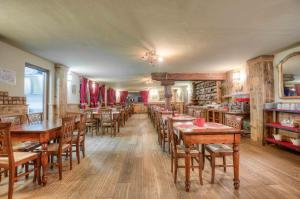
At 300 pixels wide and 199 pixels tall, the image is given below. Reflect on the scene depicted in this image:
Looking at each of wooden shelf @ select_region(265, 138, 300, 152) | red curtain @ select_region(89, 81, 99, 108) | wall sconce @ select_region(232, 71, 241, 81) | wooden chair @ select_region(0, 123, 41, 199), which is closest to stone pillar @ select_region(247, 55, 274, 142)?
wooden shelf @ select_region(265, 138, 300, 152)

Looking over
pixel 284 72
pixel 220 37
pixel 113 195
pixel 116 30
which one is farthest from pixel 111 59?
pixel 284 72

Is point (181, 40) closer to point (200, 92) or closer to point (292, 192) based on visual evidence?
point (292, 192)

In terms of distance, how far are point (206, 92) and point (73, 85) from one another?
22.7 ft

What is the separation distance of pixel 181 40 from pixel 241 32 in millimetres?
1141

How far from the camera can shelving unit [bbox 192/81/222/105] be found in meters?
8.80

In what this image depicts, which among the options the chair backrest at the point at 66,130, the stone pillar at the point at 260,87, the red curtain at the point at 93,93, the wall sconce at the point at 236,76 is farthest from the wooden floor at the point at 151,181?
A: the red curtain at the point at 93,93

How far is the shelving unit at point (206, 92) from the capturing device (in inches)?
347

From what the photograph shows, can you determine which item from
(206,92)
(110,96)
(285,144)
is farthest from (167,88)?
(110,96)

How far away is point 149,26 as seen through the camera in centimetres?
315

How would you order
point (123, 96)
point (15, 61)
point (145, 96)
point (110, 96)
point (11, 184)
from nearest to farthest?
point (11, 184)
point (15, 61)
point (110, 96)
point (145, 96)
point (123, 96)

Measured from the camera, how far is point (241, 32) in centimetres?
349

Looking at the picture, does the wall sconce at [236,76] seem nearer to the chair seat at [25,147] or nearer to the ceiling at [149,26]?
the ceiling at [149,26]

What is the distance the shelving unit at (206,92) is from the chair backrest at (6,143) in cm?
819

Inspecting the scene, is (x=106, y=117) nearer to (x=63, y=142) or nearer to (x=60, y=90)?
(x=60, y=90)
